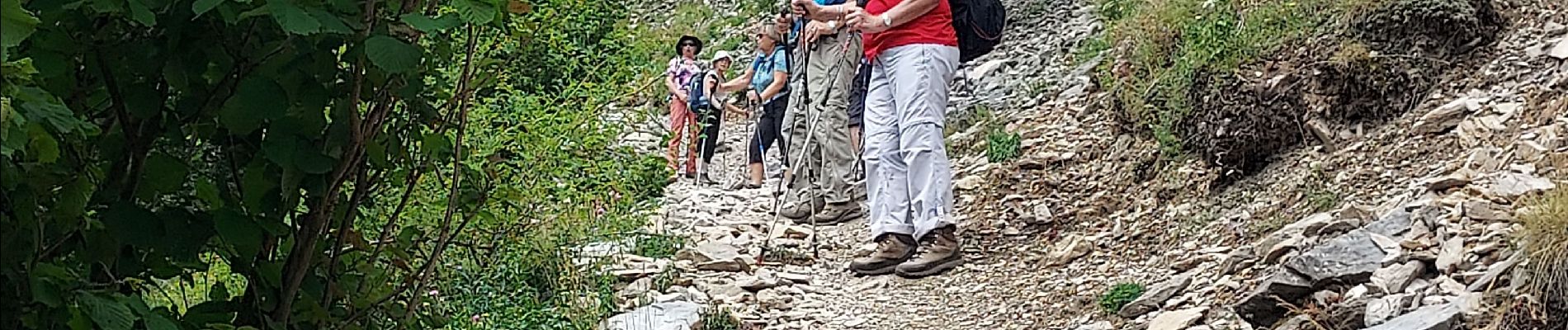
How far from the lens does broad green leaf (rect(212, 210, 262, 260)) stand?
185 cm

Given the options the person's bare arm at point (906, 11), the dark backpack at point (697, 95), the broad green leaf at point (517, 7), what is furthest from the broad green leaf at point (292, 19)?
the dark backpack at point (697, 95)

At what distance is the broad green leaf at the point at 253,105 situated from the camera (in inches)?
70.4

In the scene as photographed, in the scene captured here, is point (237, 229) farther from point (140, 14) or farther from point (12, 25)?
point (12, 25)

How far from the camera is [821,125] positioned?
27.0 ft

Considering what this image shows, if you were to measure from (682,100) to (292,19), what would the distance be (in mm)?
10136

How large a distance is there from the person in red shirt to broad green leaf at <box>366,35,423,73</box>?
4247mm

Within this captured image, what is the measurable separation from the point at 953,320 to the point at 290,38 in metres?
3.87

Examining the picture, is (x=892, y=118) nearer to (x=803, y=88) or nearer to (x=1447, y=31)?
(x=803, y=88)

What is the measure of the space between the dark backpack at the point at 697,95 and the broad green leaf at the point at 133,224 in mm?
9764

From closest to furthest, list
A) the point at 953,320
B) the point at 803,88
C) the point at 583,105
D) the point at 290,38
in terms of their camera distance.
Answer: the point at 290,38, the point at 953,320, the point at 583,105, the point at 803,88

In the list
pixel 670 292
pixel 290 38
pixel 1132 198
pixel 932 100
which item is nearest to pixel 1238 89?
pixel 1132 198

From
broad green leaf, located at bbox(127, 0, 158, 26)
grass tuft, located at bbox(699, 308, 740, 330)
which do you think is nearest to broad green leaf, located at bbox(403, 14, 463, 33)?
broad green leaf, located at bbox(127, 0, 158, 26)

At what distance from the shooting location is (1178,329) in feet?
15.3

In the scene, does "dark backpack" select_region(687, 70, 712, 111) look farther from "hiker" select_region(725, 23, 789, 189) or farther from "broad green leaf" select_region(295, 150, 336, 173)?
"broad green leaf" select_region(295, 150, 336, 173)
